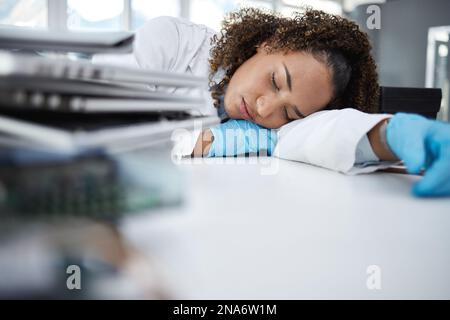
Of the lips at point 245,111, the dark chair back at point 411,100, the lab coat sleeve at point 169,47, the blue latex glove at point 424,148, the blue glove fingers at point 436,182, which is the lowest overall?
the blue glove fingers at point 436,182

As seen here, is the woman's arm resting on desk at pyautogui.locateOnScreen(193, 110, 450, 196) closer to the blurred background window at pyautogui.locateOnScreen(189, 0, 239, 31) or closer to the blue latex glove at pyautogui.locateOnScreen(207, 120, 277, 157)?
the blue latex glove at pyautogui.locateOnScreen(207, 120, 277, 157)

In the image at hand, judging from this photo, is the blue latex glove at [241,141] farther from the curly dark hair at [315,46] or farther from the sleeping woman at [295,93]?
the curly dark hair at [315,46]

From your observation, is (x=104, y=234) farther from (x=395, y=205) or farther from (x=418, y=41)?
(x=418, y=41)

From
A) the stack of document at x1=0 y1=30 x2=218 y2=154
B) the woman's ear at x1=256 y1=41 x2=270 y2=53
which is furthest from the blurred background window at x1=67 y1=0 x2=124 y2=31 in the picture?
the stack of document at x1=0 y1=30 x2=218 y2=154

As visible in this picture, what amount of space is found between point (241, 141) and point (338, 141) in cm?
20

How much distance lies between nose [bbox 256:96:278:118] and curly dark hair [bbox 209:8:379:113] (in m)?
0.09

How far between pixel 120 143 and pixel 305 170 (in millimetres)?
255

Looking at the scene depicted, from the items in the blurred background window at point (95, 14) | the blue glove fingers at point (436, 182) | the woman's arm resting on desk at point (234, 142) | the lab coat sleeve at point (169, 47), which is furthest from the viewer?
the blurred background window at point (95, 14)

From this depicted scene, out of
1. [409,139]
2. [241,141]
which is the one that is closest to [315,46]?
[241,141]

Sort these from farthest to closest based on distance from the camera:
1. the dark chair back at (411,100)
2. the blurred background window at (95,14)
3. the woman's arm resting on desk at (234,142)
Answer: the dark chair back at (411,100), the blurred background window at (95,14), the woman's arm resting on desk at (234,142)

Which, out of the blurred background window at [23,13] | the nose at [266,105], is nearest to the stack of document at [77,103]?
the nose at [266,105]

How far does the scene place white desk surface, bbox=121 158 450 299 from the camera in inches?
6.4

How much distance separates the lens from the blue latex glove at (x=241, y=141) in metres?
0.52

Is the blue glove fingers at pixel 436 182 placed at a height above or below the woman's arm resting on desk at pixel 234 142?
below
